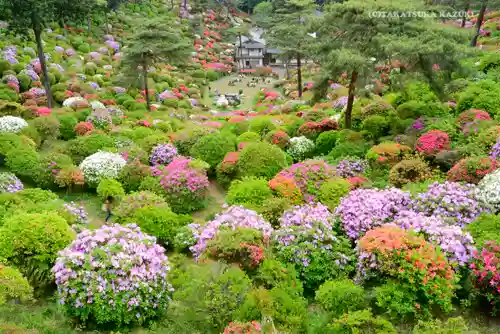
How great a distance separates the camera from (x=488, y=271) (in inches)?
372

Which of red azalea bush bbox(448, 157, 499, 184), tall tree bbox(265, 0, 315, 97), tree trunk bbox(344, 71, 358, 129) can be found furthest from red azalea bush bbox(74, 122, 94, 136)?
tall tree bbox(265, 0, 315, 97)

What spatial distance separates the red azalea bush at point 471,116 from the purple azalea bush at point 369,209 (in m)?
7.00

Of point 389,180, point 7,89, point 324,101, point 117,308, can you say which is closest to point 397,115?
point 389,180

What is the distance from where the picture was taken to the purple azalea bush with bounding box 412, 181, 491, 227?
11.6 meters

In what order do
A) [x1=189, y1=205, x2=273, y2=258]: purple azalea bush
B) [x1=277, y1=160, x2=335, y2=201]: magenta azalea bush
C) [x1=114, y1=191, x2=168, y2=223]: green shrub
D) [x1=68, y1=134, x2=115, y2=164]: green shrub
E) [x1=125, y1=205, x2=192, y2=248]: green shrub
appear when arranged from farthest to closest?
[x1=68, y1=134, x2=115, y2=164]: green shrub
[x1=277, y1=160, x2=335, y2=201]: magenta azalea bush
[x1=114, y1=191, x2=168, y2=223]: green shrub
[x1=125, y1=205, x2=192, y2=248]: green shrub
[x1=189, y1=205, x2=273, y2=258]: purple azalea bush

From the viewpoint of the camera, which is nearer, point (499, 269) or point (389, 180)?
point (499, 269)

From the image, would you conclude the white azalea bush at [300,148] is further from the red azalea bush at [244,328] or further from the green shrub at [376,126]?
the red azalea bush at [244,328]

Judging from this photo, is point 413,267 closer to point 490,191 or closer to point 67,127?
point 490,191

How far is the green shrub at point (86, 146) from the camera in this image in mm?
18453

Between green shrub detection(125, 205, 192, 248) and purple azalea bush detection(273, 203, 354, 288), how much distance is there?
3136 mm

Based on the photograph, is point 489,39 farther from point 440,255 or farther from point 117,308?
point 117,308

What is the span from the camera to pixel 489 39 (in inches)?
1478

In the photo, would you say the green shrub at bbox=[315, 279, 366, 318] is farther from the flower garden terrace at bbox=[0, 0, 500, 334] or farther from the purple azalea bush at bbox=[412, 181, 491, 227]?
the purple azalea bush at bbox=[412, 181, 491, 227]

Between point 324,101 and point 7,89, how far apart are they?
20.0 meters
